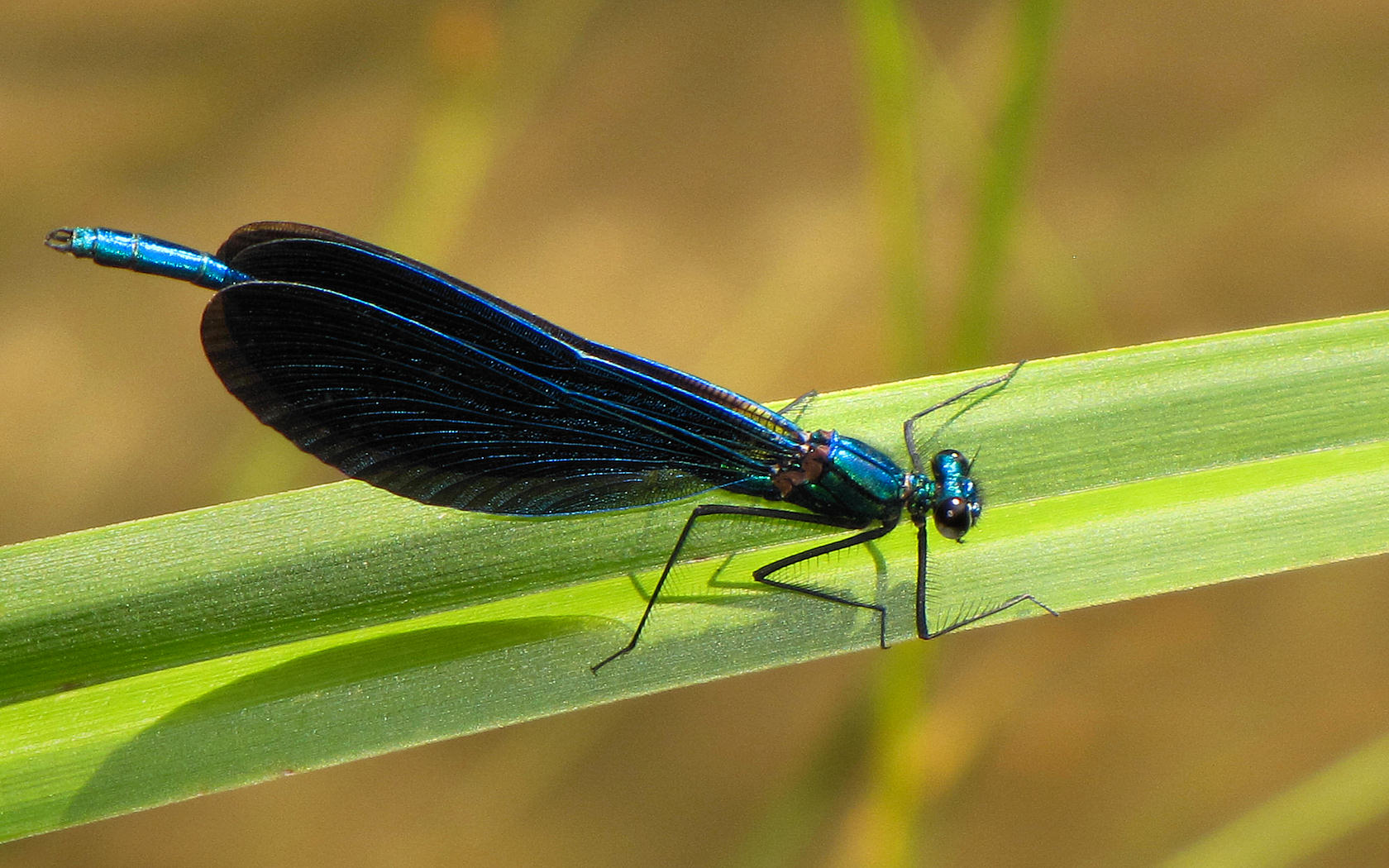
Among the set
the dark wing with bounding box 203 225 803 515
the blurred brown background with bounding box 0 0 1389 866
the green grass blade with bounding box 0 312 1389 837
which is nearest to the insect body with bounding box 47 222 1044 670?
Answer: the dark wing with bounding box 203 225 803 515

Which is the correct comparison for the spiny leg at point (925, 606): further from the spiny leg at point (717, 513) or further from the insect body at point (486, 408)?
the spiny leg at point (717, 513)

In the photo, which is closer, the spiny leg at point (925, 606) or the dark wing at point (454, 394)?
the dark wing at point (454, 394)

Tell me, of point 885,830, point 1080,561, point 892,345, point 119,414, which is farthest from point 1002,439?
point 119,414

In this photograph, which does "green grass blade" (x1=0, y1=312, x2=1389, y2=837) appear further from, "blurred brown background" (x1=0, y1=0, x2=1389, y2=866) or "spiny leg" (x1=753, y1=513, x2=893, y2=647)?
"blurred brown background" (x1=0, y1=0, x2=1389, y2=866)

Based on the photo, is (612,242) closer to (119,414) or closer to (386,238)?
(386,238)

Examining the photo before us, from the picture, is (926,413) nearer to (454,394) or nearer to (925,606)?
(925,606)

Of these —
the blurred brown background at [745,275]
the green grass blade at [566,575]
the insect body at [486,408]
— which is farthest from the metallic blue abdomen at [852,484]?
the blurred brown background at [745,275]

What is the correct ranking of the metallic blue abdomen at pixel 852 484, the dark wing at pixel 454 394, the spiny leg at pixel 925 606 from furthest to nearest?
the metallic blue abdomen at pixel 852 484
the spiny leg at pixel 925 606
the dark wing at pixel 454 394
